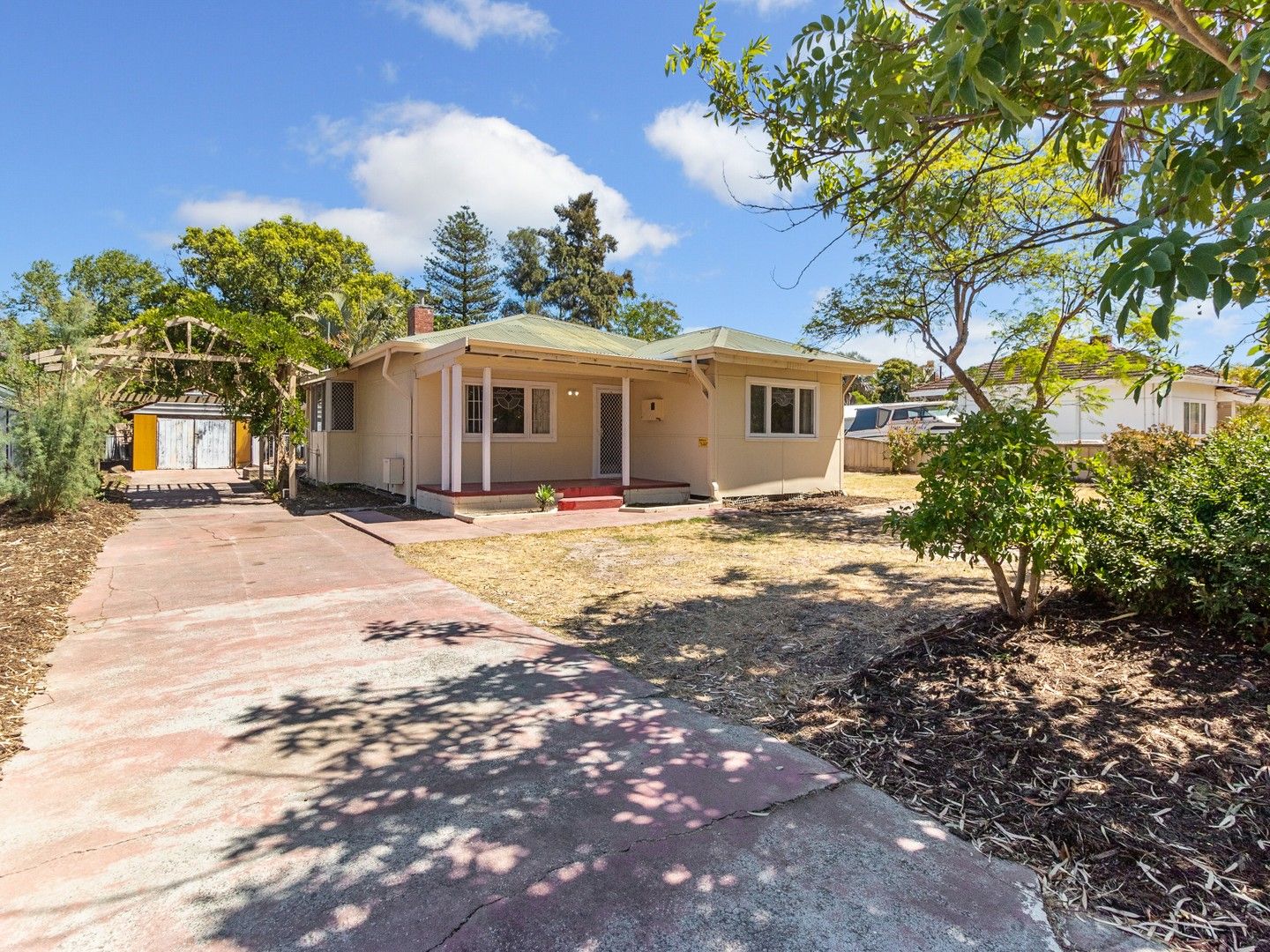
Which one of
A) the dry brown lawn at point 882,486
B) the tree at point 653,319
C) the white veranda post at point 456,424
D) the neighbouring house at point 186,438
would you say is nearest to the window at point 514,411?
the white veranda post at point 456,424

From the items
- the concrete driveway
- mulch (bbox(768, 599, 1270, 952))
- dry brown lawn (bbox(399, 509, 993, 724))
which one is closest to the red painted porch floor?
dry brown lawn (bbox(399, 509, 993, 724))

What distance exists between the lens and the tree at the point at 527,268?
126 feet

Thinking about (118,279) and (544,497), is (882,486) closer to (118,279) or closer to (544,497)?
(544,497)

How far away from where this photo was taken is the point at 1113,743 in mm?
2793

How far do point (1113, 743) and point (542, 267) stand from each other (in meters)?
38.9

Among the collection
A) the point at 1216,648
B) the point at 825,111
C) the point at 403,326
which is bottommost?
the point at 1216,648

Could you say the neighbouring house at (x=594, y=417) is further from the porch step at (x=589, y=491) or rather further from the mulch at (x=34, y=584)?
the mulch at (x=34, y=584)

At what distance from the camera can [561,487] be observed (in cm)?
1243

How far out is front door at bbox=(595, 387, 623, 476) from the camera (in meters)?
14.5

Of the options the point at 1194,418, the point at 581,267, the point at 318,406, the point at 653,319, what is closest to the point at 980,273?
the point at 318,406

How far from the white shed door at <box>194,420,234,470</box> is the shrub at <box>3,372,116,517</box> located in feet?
60.5

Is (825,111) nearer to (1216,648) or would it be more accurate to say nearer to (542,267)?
(1216,648)

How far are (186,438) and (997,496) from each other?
29.9 metres

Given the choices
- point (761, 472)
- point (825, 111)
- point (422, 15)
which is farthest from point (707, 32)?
point (761, 472)
